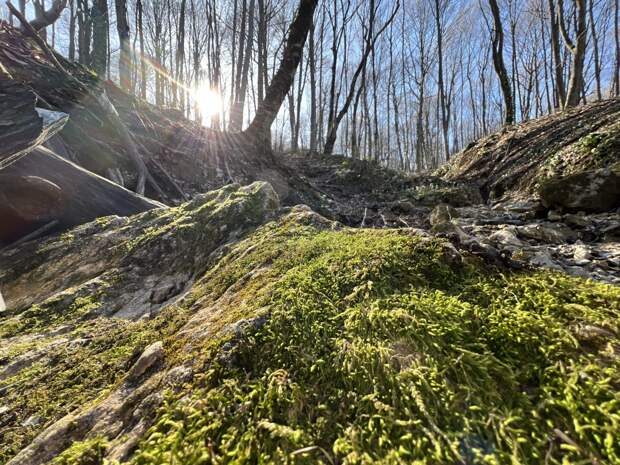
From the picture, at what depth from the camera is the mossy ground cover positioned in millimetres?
729

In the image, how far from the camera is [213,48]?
22.2m

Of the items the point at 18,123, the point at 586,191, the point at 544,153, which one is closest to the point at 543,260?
the point at 586,191

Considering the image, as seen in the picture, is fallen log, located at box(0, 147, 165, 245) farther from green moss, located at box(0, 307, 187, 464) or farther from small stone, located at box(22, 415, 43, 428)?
small stone, located at box(22, 415, 43, 428)

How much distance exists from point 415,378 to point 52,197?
186 inches

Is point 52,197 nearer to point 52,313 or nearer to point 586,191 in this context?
point 52,313

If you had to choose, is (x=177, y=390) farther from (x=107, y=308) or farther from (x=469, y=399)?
(x=107, y=308)

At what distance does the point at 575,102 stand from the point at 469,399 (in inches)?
488

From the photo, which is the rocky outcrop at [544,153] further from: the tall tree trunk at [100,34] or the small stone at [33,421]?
the tall tree trunk at [100,34]

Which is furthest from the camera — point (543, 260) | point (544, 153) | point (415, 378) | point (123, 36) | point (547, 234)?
point (123, 36)

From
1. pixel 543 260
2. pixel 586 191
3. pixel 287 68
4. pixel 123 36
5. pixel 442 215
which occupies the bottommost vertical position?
pixel 543 260

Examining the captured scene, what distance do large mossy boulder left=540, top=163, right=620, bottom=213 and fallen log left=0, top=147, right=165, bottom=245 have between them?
17.4 ft

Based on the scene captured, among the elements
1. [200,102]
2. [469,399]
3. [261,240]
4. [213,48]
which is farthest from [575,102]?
[200,102]

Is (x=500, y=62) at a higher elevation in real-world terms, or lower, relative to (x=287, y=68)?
higher

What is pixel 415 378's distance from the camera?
2.88 feet
